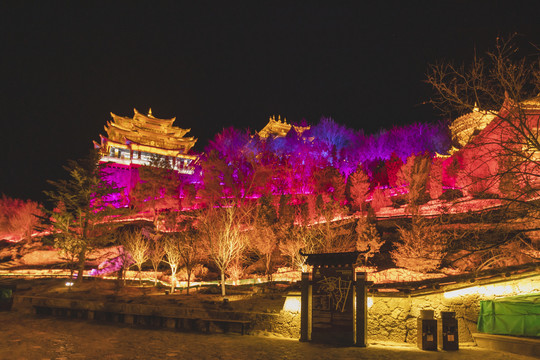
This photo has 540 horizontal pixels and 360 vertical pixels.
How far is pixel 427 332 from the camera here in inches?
348

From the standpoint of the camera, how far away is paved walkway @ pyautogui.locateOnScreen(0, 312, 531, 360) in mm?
8258

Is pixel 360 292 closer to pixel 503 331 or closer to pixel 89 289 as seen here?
pixel 503 331

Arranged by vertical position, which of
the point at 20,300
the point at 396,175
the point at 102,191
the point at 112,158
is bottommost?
the point at 20,300

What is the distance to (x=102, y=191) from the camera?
70.4ft

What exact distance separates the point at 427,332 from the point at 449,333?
53 centimetres

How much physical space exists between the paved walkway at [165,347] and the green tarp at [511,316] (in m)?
0.69

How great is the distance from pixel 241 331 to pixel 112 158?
160 ft

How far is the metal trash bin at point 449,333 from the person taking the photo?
340 inches

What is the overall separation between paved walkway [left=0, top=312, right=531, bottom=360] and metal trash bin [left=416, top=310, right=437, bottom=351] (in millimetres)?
267

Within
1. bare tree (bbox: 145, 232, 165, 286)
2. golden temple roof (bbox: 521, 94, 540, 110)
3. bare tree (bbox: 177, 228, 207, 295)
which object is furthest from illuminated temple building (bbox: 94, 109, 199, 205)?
golden temple roof (bbox: 521, 94, 540, 110)

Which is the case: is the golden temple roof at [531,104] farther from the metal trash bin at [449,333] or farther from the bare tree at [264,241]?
the bare tree at [264,241]

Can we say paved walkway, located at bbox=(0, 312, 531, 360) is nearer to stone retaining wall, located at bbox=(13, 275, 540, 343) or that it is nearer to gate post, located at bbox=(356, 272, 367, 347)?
gate post, located at bbox=(356, 272, 367, 347)

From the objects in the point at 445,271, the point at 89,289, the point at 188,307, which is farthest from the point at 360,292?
the point at 89,289

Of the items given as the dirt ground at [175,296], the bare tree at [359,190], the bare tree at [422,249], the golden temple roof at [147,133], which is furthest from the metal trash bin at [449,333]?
the golden temple roof at [147,133]
